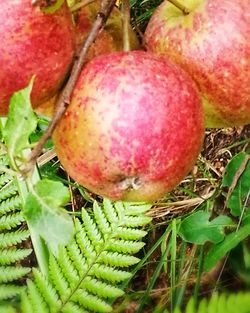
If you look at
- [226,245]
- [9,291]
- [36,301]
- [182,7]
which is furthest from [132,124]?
[9,291]

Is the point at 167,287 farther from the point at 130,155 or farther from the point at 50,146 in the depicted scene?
the point at 130,155

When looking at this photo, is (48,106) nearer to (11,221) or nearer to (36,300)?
(36,300)

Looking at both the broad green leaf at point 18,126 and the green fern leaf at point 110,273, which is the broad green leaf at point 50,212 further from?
the green fern leaf at point 110,273

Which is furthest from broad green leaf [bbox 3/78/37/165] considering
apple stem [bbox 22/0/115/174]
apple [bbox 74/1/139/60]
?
apple [bbox 74/1/139/60]

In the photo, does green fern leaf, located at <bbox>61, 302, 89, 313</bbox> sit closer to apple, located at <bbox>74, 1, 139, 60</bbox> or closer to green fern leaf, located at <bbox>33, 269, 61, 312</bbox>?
green fern leaf, located at <bbox>33, 269, 61, 312</bbox>

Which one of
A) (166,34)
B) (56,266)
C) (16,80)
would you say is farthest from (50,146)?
(16,80)
